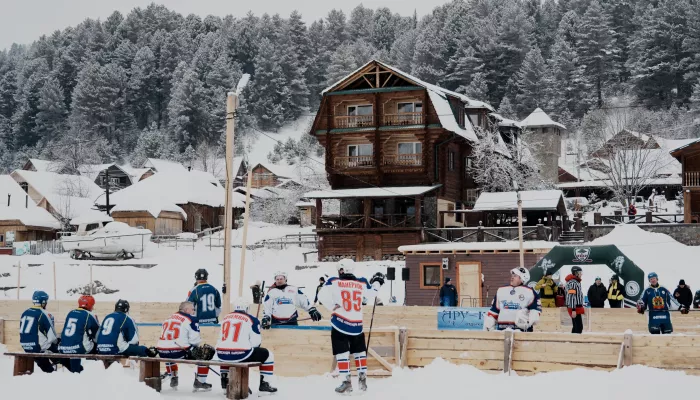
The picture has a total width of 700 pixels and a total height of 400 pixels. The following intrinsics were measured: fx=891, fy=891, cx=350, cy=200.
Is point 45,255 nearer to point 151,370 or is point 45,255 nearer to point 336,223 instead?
point 336,223

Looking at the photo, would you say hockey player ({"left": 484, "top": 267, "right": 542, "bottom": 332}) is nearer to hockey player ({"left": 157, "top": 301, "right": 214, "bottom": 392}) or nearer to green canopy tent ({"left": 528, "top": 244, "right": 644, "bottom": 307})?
hockey player ({"left": 157, "top": 301, "right": 214, "bottom": 392})

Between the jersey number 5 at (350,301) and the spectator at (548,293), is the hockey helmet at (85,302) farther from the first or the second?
the spectator at (548,293)

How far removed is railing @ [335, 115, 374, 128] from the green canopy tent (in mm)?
23694

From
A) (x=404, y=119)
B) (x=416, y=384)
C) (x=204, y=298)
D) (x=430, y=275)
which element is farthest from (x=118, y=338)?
(x=404, y=119)

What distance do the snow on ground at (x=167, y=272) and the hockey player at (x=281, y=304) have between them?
18308mm

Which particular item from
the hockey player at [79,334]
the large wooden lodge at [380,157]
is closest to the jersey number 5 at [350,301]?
the hockey player at [79,334]

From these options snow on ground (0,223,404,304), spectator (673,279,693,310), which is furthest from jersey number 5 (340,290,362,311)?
snow on ground (0,223,404,304)

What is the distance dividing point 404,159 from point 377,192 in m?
2.40

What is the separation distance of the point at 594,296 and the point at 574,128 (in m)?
81.5

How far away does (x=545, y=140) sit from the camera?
233 ft

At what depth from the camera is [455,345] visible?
45.1 feet

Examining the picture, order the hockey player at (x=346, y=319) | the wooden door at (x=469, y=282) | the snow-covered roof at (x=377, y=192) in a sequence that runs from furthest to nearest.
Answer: the snow-covered roof at (x=377, y=192) → the wooden door at (x=469, y=282) → the hockey player at (x=346, y=319)

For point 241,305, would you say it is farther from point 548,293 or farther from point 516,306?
point 548,293

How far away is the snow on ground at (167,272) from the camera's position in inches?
1516
